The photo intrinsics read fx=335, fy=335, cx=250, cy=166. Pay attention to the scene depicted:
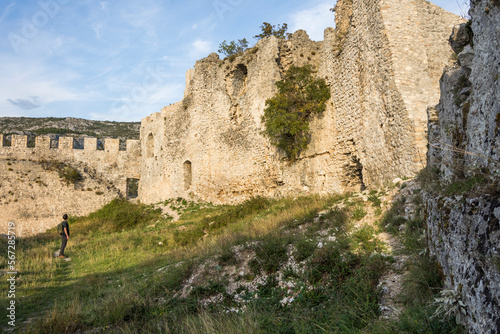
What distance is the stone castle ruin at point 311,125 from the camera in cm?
958

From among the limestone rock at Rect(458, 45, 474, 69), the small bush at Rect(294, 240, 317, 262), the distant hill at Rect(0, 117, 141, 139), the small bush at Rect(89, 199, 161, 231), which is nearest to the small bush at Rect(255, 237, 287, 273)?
the small bush at Rect(294, 240, 317, 262)

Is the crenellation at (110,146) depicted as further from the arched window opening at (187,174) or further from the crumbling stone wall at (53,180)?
the arched window opening at (187,174)

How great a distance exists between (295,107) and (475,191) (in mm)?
11418

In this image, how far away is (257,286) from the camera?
583 cm

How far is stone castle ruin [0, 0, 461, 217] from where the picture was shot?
9.58 metres

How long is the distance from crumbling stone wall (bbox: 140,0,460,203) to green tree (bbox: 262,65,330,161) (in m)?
0.40

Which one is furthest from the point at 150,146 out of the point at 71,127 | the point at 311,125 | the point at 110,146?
the point at 71,127

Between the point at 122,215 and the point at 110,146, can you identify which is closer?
the point at 122,215

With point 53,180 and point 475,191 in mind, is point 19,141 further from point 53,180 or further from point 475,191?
point 475,191

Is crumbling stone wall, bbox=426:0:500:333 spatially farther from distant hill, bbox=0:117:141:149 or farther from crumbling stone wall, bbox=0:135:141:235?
distant hill, bbox=0:117:141:149

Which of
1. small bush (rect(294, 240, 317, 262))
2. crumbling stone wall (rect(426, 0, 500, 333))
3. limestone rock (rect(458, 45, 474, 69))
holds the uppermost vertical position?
limestone rock (rect(458, 45, 474, 69))

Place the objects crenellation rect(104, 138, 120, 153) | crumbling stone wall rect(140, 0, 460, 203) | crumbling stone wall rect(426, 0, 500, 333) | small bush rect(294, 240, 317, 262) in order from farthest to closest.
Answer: crenellation rect(104, 138, 120, 153) < crumbling stone wall rect(140, 0, 460, 203) < small bush rect(294, 240, 317, 262) < crumbling stone wall rect(426, 0, 500, 333)

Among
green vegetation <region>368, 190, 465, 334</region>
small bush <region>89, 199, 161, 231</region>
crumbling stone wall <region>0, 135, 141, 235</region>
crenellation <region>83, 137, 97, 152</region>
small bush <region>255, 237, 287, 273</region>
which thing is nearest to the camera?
green vegetation <region>368, 190, 465, 334</region>

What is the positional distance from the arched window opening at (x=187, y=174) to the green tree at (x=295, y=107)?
7.83 metres
